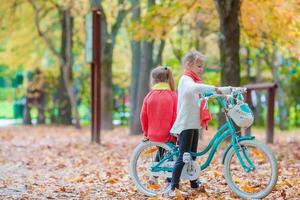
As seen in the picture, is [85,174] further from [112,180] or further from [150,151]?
[150,151]

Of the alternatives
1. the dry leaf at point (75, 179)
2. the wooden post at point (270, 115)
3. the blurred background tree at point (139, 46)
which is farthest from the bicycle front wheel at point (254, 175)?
the wooden post at point (270, 115)

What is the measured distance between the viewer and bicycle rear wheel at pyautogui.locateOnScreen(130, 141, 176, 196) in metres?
7.67

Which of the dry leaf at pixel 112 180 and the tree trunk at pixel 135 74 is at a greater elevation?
the tree trunk at pixel 135 74

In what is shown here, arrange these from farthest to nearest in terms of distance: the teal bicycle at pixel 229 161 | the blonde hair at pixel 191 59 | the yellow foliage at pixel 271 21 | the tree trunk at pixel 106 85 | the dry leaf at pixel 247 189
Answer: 1. the tree trunk at pixel 106 85
2. the yellow foliage at pixel 271 21
3. the blonde hair at pixel 191 59
4. the dry leaf at pixel 247 189
5. the teal bicycle at pixel 229 161

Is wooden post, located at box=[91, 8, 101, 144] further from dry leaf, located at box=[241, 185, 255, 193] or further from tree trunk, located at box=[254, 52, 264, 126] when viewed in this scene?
tree trunk, located at box=[254, 52, 264, 126]

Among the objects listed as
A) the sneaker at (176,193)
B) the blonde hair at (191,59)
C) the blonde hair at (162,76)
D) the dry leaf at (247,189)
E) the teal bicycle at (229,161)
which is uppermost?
the blonde hair at (191,59)

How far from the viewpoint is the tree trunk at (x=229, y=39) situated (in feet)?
44.7

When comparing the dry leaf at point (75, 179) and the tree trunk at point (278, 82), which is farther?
the tree trunk at point (278, 82)

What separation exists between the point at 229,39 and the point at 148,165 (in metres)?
6.53

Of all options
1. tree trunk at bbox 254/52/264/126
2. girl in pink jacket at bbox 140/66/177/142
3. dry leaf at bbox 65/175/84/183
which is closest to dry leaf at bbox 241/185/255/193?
girl in pink jacket at bbox 140/66/177/142

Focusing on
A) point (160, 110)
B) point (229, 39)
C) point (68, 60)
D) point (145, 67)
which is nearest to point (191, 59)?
point (160, 110)

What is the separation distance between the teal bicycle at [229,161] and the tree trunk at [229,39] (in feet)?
19.2

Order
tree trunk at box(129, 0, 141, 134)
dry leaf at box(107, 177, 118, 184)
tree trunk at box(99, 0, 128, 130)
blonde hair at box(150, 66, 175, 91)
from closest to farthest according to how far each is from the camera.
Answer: blonde hair at box(150, 66, 175, 91) → dry leaf at box(107, 177, 118, 184) → tree trunk at box(129, 0, 141, 134) → tree trunk at box(99, 0, 128, 130)

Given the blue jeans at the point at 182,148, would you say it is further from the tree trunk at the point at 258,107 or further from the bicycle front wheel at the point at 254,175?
the tree trunk at the point at 258,107
